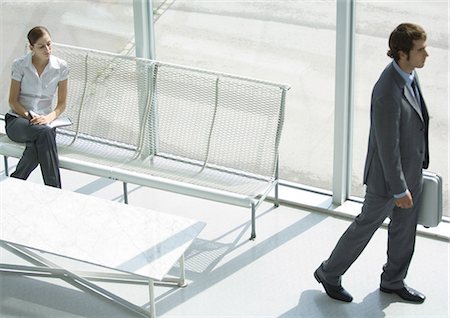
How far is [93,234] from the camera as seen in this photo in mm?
6551

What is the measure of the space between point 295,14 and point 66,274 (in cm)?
224

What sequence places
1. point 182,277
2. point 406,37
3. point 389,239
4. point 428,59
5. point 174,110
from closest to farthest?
point 406,37
point 389,239
point 182,277
point 428,59
point 174,110

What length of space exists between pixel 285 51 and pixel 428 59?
3.21ft

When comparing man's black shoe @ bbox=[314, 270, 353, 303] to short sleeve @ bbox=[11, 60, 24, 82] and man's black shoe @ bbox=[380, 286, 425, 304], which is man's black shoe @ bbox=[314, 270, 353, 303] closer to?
man's black shoe @ bbox=[380, 286, 425, 304]

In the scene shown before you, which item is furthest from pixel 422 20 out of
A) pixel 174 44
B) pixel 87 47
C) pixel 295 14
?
pixel 87 47

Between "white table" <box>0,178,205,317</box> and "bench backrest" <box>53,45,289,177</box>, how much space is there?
0.99 metres

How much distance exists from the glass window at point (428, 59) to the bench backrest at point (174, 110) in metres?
0.57

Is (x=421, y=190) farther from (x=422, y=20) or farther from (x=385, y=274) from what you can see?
(x=422, y=20)

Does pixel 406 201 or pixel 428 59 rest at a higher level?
pixel 428 59

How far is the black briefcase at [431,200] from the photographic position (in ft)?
20.6

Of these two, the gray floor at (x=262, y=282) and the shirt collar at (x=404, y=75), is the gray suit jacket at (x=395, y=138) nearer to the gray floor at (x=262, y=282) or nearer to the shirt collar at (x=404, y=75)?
the shirt collar at (x=404, y=75)

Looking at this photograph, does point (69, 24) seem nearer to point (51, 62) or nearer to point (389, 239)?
point (51, 62)

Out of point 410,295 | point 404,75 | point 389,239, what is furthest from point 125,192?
point 404,75

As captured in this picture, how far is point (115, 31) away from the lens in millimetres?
8266
